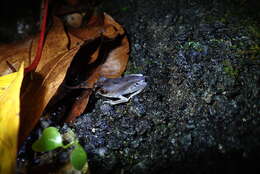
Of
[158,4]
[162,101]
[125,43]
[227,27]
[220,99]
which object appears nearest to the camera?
[220,99]

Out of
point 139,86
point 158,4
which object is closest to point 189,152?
point 139,86

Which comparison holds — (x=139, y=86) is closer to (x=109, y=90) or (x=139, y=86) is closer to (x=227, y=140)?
(x=109, y=90)

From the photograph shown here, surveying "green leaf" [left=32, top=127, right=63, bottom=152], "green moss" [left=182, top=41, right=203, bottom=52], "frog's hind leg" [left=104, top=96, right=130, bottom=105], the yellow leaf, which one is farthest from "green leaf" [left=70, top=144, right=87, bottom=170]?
"green moss" [left=182, top=41, right=203, bottom=52]

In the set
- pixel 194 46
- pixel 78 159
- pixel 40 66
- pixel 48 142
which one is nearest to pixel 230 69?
Answer: pixel 194 46

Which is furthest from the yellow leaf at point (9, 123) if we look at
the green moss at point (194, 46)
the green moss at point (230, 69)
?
the green moss at point (230, 69)

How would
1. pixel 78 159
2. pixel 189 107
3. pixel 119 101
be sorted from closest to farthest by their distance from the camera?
pixel 78 159 < pixel 189 107 < pixel 119 101

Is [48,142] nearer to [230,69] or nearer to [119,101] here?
[119,101]
